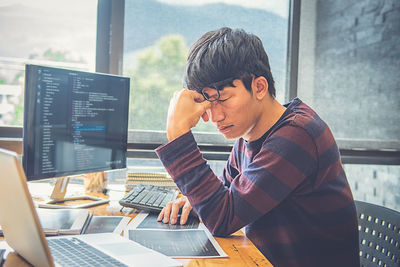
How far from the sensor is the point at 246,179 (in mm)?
997

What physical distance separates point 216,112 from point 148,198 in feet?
1.37

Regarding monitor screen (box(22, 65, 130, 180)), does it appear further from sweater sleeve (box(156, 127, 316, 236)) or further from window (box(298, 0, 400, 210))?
window (box(298, 0, 400, 210))

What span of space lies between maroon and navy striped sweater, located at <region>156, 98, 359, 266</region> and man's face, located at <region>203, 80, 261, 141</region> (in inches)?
5.2

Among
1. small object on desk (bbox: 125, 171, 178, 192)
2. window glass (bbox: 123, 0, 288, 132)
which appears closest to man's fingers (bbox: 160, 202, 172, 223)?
small object on desk (bbox: 125, 171, 178, 192)

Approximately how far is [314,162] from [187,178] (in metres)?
0.35

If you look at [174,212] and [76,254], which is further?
[174,212]

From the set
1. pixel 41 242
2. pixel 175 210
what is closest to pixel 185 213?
pixel 175 210

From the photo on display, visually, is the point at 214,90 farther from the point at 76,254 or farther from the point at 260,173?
the point at 76,254

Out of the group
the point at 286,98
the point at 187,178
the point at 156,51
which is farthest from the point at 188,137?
the point at 286,98

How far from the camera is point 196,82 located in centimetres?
110

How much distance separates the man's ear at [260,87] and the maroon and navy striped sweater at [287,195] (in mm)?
145

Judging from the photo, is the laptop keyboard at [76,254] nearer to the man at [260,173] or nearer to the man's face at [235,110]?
the man at [260,173]

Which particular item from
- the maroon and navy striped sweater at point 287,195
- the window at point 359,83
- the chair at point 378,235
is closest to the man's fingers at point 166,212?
the maroon and navy striped sweater at point 287,195

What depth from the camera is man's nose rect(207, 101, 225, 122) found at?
1111 mm
